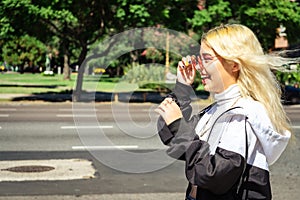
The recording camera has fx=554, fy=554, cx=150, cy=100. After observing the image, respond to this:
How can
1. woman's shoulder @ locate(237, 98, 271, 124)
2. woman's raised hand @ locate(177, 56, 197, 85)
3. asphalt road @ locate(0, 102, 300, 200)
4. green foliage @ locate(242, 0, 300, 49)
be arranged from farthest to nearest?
1. green foliage @ locate(242, 0, 300, 49)
2. asphalt road @ locate(0, 102, 300, 200)
3. woman's raised hand @ locate(177, 56, 197, 85)
4. woman's shoulder @ locate(237, 98, 271, 124)

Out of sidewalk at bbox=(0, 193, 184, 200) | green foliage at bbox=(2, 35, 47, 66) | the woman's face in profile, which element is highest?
green foliage at bbox=(2, 35, 47, 66)

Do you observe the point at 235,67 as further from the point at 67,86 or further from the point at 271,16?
the point at 67,86

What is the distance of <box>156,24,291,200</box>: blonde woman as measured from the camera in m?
2.18

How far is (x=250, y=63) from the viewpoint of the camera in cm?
230

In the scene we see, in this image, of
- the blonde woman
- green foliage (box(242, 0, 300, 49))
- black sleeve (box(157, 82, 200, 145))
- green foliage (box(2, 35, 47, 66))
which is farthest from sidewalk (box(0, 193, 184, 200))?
green foliage (box(2, 35, 47, 66))

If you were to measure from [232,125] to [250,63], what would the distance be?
28 centimetres

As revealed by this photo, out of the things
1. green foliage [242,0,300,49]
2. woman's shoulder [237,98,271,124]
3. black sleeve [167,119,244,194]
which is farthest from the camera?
green foliage [242,0,300,49]

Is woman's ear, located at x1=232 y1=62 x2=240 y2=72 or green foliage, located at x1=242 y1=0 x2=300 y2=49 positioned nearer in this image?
woman's ear, located at x1=232 y1=62 x2=240 y2=72

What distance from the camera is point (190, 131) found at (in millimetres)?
2283

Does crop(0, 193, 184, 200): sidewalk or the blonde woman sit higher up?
the blonde woman

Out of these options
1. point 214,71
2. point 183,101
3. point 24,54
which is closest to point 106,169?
point 183,101

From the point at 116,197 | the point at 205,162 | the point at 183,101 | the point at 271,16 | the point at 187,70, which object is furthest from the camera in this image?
the point at 271,16

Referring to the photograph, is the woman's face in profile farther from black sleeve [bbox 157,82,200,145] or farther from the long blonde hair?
black sleeve [bbox 157,82,200,145]

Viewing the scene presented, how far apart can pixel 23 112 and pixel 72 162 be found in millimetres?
10504
